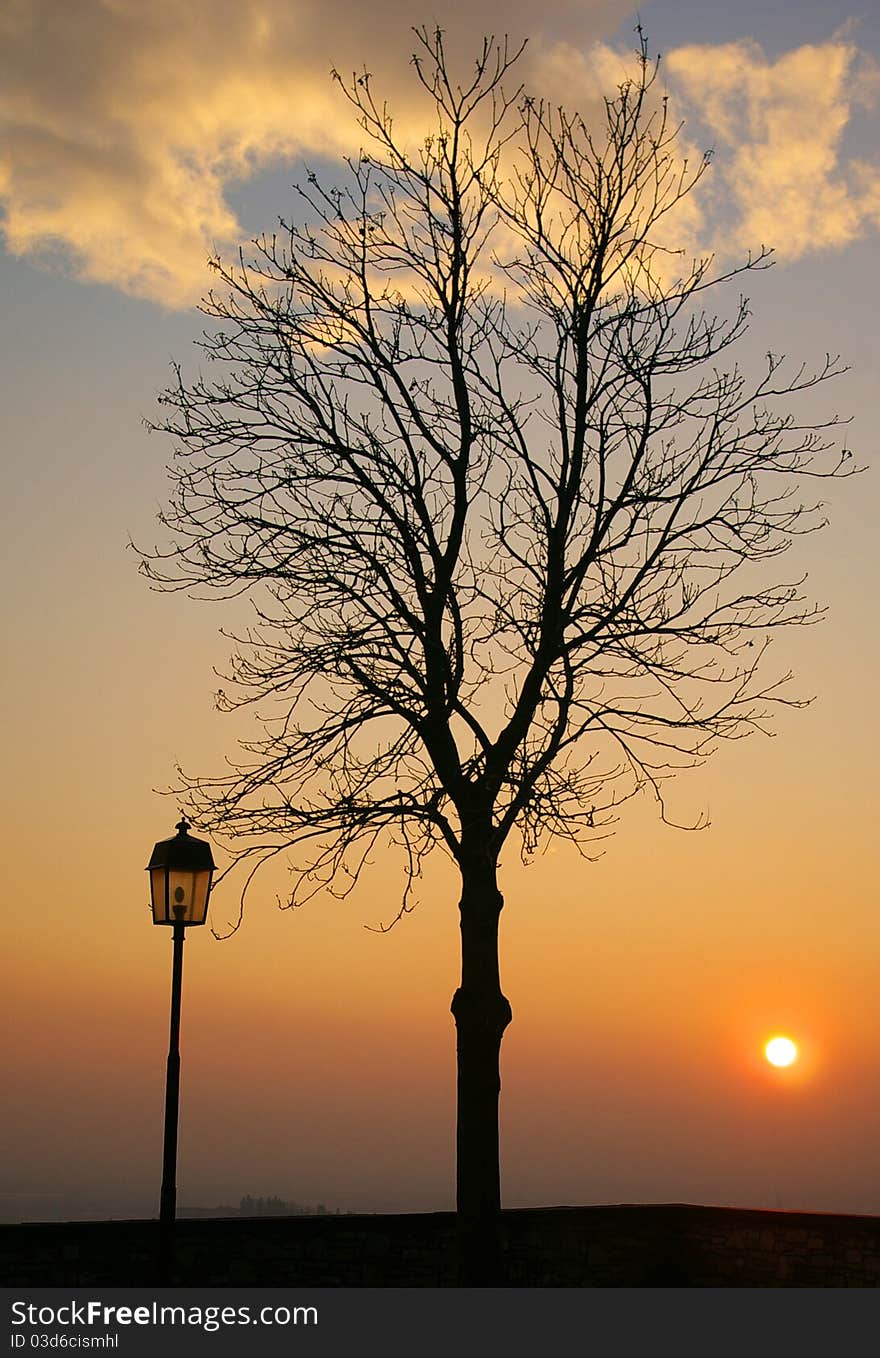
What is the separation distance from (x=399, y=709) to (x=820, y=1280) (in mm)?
6695

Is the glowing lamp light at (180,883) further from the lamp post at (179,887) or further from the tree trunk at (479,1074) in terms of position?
the tree trunk at (479,1074)

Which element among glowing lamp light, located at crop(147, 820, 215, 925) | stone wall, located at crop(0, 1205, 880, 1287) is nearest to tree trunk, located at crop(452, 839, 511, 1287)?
stone wall, located at crop(0, 1205, 880, 1287)

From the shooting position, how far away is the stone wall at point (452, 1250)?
13.0 metres

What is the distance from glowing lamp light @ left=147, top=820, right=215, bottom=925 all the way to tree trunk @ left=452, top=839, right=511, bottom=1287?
2355mm

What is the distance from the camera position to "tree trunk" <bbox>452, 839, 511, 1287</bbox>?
43.3 ft

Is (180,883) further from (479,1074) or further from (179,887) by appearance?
(479,1074)

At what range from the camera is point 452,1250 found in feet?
47.5

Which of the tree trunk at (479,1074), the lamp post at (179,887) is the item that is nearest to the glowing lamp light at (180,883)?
the lamp post at (179,887)

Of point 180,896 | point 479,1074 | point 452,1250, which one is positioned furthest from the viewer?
point 452,1250

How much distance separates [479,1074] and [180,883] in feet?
10.3

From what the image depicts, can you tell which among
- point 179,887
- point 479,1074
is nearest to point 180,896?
point 179,887

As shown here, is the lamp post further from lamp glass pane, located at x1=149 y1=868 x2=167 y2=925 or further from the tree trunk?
the tree trunk

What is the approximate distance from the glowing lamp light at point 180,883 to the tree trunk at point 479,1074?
2.36 m
